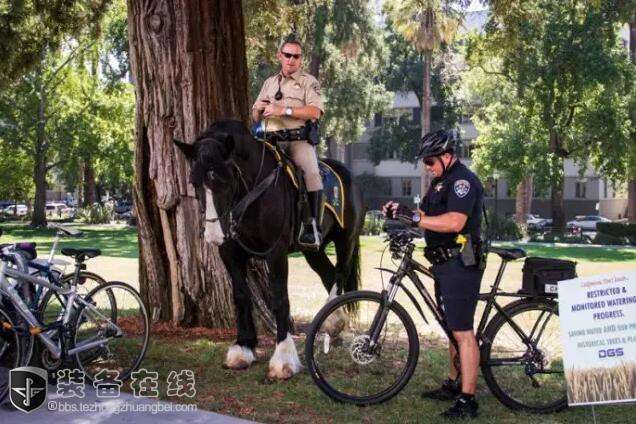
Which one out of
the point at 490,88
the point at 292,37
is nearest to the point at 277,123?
the point at 292,37

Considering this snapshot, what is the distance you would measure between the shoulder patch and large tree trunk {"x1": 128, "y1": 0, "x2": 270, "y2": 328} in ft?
11.8

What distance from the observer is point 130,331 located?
7281 millimetres

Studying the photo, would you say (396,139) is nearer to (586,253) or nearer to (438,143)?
(586,253)

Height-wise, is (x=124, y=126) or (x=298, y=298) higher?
(x=124, y=126)

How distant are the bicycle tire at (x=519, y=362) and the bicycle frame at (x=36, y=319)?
3.14 m

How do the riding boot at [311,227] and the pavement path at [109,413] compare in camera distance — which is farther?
the riding boot at [311,227]

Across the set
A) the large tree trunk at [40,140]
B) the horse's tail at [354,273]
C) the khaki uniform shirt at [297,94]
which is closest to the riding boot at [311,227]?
the khaki uniform shirt at [297,94]

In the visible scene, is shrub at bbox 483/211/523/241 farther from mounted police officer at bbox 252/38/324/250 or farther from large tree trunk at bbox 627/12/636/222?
mounted police officer at bbox 252/38/324/250

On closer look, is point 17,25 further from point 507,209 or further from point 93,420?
point 507,209

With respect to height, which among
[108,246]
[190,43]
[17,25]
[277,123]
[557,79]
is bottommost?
[108,246]

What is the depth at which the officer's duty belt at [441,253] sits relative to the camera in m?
5.66

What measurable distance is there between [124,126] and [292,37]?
749 inches

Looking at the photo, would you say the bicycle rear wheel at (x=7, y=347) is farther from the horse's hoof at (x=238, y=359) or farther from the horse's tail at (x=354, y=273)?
the horse's tail at (x=354, y=273)

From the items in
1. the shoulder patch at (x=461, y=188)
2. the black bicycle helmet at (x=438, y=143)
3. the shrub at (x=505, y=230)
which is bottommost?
the shrub at (x=505, y=230)
